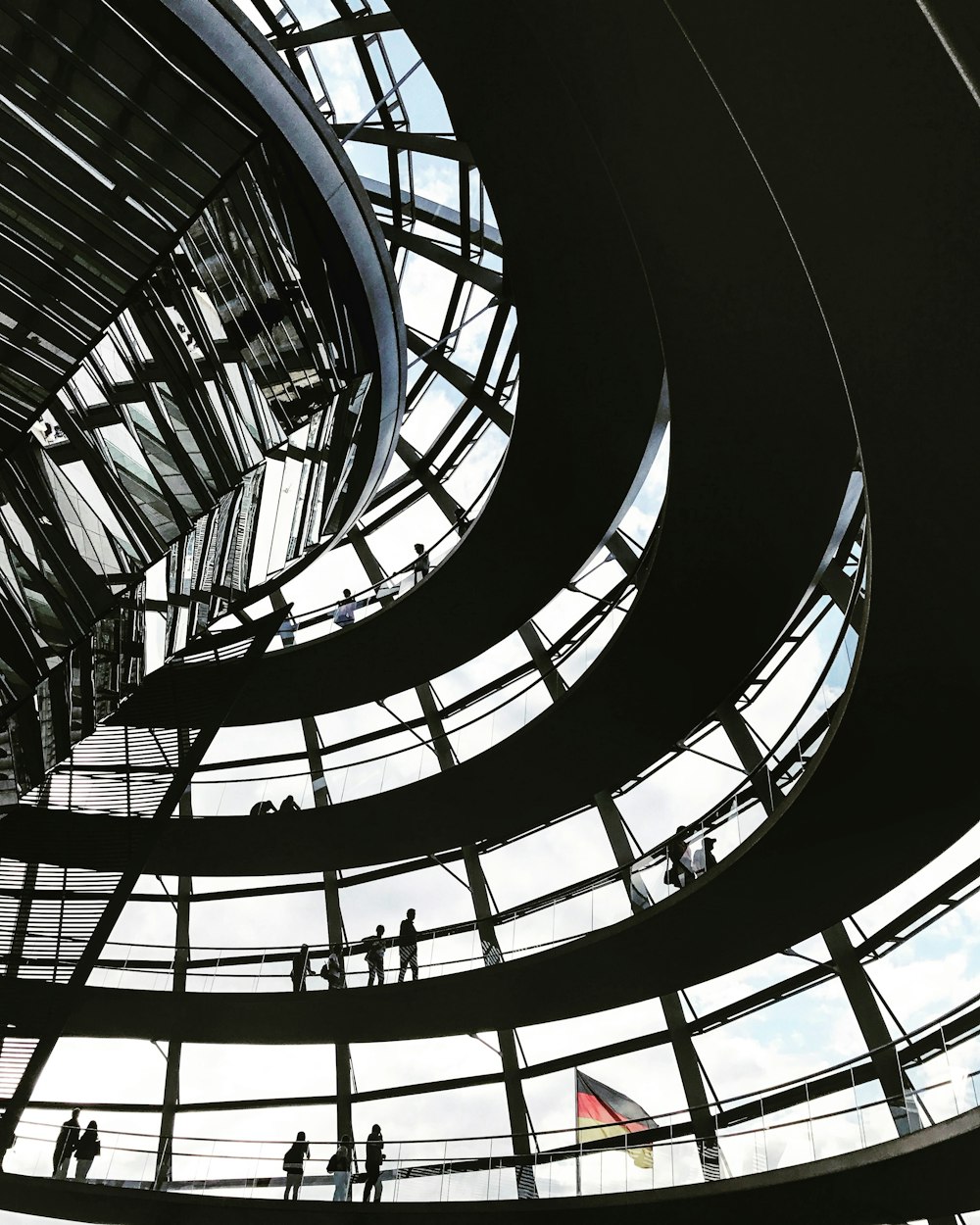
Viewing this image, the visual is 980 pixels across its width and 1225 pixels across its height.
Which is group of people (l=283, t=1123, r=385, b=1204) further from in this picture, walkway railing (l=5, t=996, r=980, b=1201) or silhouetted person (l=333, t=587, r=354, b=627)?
silhouetted person (l=333, t=587, r=354, b=627)

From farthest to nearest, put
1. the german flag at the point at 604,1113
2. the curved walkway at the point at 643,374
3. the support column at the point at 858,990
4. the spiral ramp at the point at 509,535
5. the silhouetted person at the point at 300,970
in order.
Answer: the silhouetted person at the point at 300,970 → the german flag at the point at 604,1113 → the support column at the point at 858,990 → the curved walkway at the point at 643,374 → the spiral ramp at the point at 509,535

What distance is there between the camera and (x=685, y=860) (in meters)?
20.4

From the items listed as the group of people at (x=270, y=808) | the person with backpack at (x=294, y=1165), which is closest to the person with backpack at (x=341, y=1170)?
the person with backpack at (x=294, y=1165)

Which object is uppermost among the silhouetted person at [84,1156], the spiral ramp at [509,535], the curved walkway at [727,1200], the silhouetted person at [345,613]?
the silhouetted person at [345,613]

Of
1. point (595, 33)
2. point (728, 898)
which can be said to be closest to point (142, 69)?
point (595, 33)

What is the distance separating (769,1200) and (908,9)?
54.4 feet

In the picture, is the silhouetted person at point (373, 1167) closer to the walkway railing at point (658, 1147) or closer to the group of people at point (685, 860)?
the walkway railing at point (658, 1147)

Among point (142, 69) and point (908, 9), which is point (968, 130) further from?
point (142, 69)

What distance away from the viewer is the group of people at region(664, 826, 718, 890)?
1989 centimetres

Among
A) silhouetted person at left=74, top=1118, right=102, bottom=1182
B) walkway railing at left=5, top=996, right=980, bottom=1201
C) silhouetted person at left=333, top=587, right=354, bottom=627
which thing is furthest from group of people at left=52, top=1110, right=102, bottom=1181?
silhouetted person at left=333, top=587, right=354, bottom=627

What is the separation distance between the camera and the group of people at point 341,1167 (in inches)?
792

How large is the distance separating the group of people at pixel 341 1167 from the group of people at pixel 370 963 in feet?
11.1

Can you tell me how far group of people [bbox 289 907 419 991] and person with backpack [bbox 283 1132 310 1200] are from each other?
3.39 metres

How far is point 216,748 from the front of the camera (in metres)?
30.9
